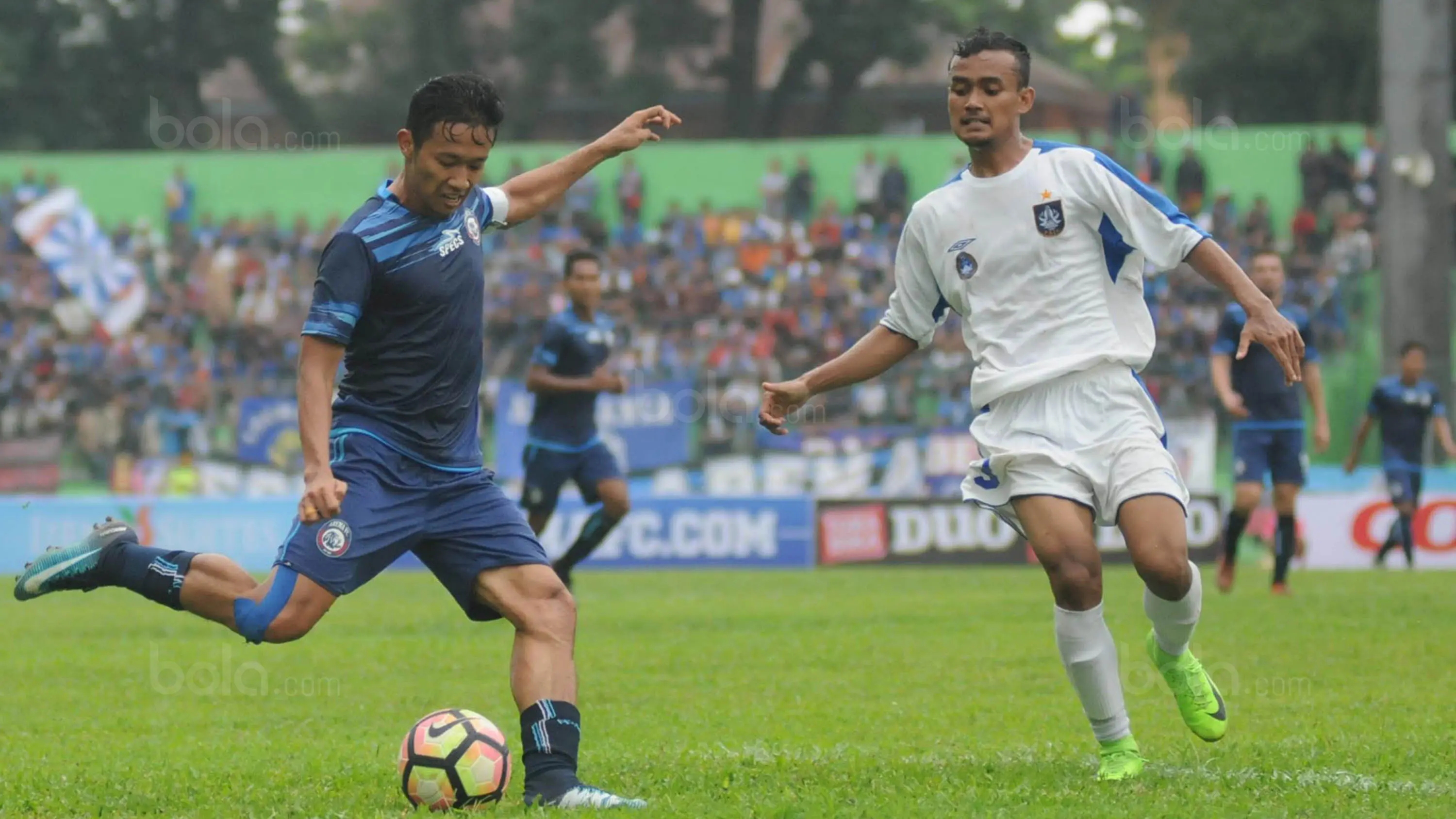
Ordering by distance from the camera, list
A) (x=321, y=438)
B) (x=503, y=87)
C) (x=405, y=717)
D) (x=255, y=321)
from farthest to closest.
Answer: (x=503, y=87)
(x=255, y=321)
(x=405, y=717)
(x=321, y=438)

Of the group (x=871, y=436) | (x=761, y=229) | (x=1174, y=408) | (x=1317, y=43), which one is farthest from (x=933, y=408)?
(x=1317, y=43)

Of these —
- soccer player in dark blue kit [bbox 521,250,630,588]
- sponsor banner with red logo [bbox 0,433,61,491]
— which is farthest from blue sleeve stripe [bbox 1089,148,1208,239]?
sponsor banner with red logo [bbox 0,433,61,491]

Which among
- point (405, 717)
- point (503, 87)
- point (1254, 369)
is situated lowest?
point (405, 717)

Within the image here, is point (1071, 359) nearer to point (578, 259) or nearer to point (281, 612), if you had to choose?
point (281, 612)

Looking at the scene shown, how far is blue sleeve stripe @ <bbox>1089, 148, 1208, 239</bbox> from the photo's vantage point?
5965 millimetres

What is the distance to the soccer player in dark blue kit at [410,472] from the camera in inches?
219

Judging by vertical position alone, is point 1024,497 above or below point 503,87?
below

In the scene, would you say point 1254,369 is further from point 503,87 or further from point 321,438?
point 503,87

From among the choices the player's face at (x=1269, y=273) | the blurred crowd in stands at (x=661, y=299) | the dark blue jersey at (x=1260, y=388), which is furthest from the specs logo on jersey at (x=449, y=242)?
the blurred crowd in stands at (x=661, y=299)

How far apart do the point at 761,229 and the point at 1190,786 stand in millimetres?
22408

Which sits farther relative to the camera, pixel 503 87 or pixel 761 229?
pixel 503 87

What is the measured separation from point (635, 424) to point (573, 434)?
11016 mm

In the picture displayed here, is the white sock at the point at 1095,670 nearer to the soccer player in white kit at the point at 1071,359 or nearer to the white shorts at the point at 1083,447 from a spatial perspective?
the soccer player in white kit at the point at 1071,359

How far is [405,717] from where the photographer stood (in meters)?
8.27
